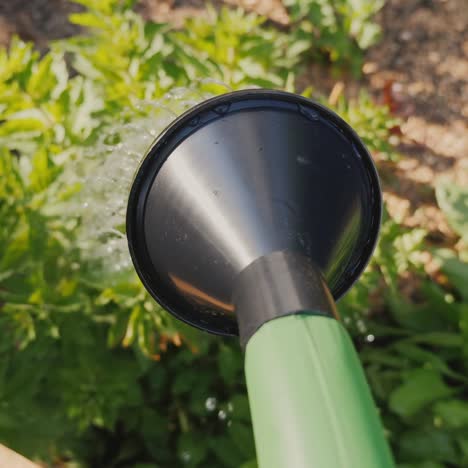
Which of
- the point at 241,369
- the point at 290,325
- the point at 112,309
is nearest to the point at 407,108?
the point at 241,369

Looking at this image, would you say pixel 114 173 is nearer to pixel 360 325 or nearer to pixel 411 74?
pixel 360 325

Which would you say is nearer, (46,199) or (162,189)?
(162,189)

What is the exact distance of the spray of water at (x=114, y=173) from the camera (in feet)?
4.26

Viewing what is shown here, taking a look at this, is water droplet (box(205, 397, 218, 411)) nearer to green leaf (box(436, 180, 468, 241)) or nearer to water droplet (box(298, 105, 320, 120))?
green leaf (box(436, 180, 468, 241))

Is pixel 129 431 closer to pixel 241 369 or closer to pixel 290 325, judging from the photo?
pixel 241 369

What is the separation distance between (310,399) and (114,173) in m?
0.93

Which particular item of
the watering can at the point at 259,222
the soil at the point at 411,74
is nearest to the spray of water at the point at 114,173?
the watering can at the point at 259,222

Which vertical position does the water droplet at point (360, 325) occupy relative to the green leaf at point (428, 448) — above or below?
above

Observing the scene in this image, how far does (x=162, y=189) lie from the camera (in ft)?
2.68

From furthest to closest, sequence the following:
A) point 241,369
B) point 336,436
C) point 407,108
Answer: point 407,108 → point 241,369 → point 336,436

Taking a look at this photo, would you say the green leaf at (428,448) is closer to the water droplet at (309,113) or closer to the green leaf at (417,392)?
the green leaf at (417,392)

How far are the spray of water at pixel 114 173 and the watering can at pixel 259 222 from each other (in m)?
0.45

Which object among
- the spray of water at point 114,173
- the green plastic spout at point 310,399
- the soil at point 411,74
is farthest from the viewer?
the soil at point 411,74

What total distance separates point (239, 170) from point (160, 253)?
169 millimetres
